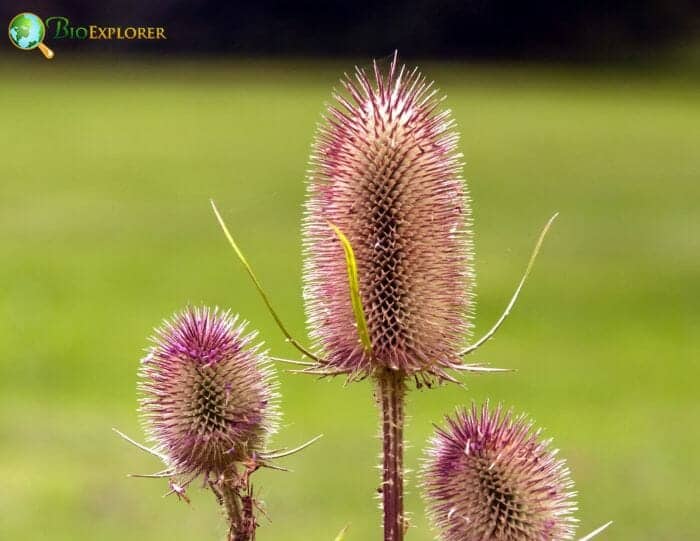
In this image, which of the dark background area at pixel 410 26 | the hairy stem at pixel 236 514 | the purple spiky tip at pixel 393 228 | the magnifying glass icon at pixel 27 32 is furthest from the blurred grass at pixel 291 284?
the dark background area at pixel 410 26

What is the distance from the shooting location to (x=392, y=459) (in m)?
2.27

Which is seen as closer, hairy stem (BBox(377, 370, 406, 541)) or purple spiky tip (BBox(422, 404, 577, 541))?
hairy stem (BBox(377, 370, 406, 541))

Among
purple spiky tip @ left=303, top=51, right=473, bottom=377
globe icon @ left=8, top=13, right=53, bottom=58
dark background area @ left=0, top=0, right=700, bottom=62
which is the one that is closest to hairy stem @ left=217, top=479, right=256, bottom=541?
purple spiky tip @ left=303, top=51, right=473, bottom=377

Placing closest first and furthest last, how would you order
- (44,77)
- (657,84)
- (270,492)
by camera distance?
(270,492)
(44,77)
(657,84)

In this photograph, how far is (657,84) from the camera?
5612cm

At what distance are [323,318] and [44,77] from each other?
4870 centimetres

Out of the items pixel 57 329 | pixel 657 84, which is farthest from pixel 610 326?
pixel 657 84

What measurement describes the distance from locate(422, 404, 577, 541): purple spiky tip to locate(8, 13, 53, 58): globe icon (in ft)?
5.89

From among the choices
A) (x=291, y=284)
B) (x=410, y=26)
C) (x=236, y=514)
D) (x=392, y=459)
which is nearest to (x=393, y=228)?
(x=392, y=459)

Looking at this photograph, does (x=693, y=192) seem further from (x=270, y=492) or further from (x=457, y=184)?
(x=457, y=184)

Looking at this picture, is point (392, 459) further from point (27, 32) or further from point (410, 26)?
point (410, 26)

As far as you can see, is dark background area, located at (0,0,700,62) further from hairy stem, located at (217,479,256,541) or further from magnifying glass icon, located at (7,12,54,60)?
hairy stem, located at (217,479,256,541)

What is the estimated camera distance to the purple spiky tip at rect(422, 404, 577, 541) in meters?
2.49

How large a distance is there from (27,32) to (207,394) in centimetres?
173
